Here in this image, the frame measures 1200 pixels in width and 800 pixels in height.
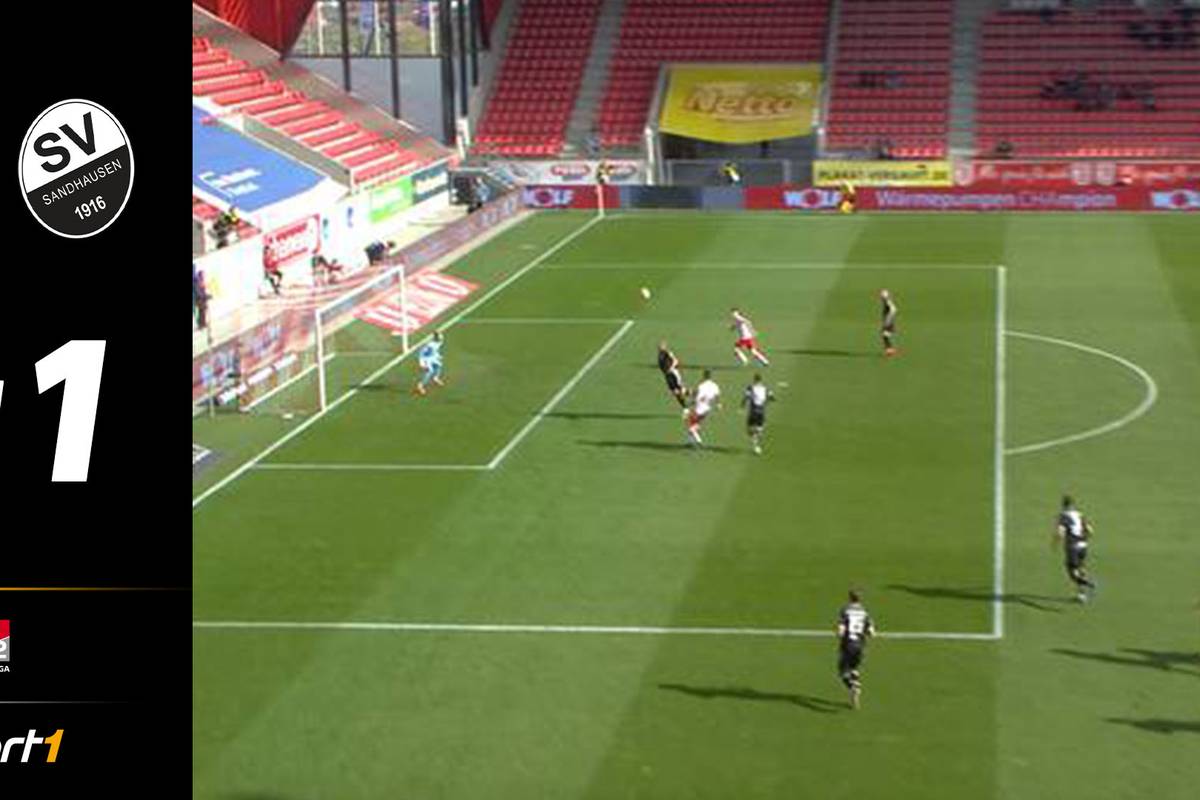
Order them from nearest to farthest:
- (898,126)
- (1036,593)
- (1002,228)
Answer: (1036,593) → (1002,228) → (898,126)

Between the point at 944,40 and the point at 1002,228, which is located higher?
the point at 944,40

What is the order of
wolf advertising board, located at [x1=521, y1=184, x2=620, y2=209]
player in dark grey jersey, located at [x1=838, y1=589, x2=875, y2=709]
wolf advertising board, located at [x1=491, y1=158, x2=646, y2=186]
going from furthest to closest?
wolf advertising board, located at [x1=491, y1=158, x2=646, y2=186]
wolf advertising board, located at [x1=521, y1=184, x2=620, y2=209]
player in dark grey jersey, located at [x1=838, y1=589, x2=875, y2=709]

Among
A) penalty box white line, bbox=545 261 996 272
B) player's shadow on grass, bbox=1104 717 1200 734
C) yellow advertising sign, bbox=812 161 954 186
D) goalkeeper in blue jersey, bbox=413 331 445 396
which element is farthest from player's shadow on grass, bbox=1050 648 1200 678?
yellow advertising sign, bbox=812 161 954 186

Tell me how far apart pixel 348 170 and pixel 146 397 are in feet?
183

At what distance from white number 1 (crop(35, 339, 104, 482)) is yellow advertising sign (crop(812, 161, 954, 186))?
6337 cm

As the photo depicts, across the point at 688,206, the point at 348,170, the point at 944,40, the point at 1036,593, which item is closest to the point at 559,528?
the point at 1036,593

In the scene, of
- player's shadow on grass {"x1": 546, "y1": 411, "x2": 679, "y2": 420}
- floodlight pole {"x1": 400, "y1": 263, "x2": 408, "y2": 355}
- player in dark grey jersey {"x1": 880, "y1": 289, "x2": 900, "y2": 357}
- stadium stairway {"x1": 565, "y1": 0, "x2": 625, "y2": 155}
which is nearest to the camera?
player's shadow on grass {"x1": 546, "y1": 411, "x2": 679, "y2": 420}

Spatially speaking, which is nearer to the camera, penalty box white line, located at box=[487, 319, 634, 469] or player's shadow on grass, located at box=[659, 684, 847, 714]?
player's shadow on grass, located at box=[659, 684, 847, 714]

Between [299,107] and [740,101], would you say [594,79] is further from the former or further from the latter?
[299,107]

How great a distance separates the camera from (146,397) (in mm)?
8586

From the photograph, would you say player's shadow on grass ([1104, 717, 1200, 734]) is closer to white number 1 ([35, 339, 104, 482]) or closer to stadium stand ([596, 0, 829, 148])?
white number 1 ([35, 339, 104, 482])

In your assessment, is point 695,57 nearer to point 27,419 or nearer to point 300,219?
point 300,219

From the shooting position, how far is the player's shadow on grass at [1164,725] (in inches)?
862

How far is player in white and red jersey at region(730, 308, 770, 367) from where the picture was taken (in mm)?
41281
